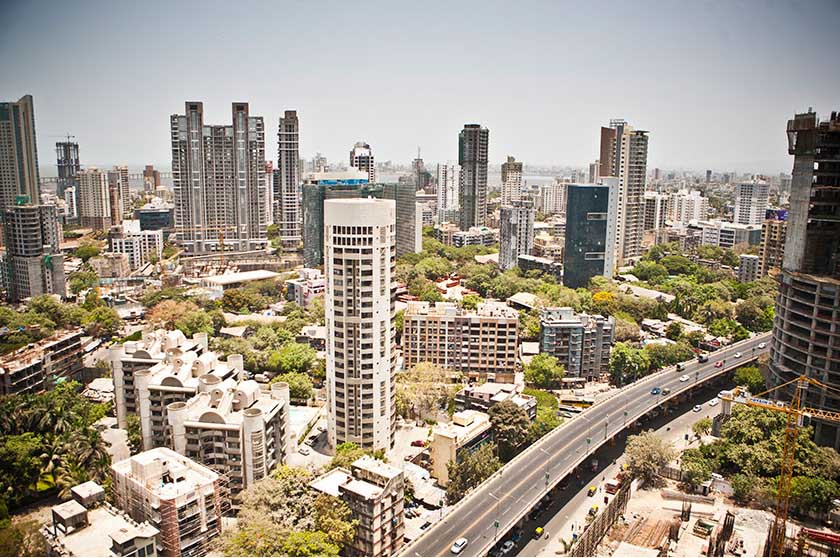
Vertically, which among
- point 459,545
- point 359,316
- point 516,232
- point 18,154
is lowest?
point 459,545

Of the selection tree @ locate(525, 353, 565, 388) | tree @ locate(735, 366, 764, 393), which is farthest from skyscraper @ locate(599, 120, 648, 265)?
tree @ locate(525, 353, 565, 388)

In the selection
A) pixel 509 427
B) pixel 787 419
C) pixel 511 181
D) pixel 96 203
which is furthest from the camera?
pixel 511 181

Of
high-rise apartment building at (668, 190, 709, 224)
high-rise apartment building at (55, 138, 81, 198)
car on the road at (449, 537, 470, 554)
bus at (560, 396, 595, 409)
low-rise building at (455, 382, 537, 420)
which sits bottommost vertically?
bus at (560, 396, 595, 409)

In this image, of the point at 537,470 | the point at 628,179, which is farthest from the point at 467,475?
the point at 628,179

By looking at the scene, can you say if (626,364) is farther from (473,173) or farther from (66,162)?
(473,173)

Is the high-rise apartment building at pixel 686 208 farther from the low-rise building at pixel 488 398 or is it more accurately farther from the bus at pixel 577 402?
the low-rise building at pixel 488 398

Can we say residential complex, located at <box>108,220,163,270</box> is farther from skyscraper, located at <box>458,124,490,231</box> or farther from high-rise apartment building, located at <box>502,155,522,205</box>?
high-rise apartment building, located at <box>502,155,522,205</box>

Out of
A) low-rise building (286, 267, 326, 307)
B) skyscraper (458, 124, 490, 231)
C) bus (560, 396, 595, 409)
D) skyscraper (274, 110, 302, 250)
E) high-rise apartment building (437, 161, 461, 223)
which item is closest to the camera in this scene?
bus (560, 396, 595, 409)
